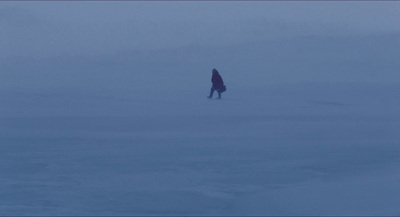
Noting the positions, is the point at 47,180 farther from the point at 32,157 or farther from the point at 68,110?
the point at 68,110

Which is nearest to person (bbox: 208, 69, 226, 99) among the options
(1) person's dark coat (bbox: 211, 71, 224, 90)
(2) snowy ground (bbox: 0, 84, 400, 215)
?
(1) person's dark coat (bbox: 211, 71, 224, 90)

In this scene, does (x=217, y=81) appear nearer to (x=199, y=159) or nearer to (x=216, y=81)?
(x=216, y=81)

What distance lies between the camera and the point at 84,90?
23781 millimetres

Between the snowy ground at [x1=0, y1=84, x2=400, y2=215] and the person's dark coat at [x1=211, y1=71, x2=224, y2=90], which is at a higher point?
the person's dark coat at [x1=211, y1=71, x2=224, y2=90]

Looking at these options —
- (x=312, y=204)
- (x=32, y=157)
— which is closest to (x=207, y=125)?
(x=32, y=157)

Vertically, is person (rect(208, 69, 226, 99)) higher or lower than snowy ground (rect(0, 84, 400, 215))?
higher

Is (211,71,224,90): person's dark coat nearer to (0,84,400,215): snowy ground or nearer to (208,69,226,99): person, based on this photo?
(208,69,226,99): person

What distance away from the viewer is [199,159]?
9828mm

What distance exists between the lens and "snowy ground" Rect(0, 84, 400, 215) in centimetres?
741

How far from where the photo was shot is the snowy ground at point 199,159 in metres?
7.41

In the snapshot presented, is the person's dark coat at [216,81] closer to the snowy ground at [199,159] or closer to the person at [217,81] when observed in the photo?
the person at [217,81]

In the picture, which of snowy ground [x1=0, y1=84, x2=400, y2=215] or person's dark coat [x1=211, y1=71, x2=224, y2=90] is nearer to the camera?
snowy ground [x1=0, y1=84, x2=400, y2=215]

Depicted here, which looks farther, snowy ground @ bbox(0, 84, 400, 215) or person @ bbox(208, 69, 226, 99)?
person @ bbox(208, 69, 226, 99)

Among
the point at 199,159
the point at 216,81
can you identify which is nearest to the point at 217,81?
the point at 216,81
